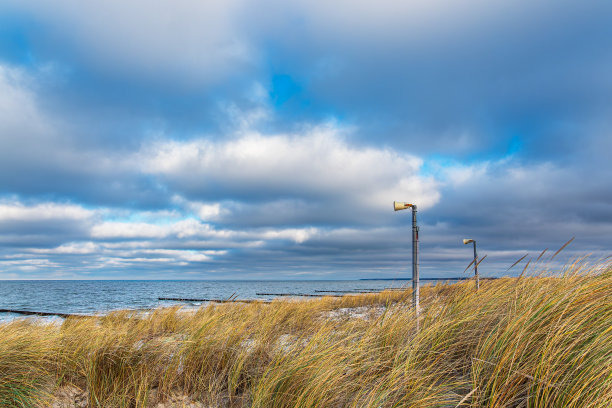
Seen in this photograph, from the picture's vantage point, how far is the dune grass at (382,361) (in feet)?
9.32

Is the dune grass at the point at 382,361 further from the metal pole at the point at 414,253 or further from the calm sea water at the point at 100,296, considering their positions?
the calm sea water at the point at 100,296

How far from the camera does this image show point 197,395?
3.96m

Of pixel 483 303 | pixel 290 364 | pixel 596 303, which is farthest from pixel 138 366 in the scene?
pixel 596 303

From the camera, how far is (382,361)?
385 cm

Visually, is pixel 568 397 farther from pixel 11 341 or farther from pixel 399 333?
pixel 11 341

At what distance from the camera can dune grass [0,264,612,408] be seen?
2842 mm

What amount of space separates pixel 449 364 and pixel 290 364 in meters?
1.57

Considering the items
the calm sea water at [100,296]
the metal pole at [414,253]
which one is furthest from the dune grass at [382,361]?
the calm sea water at [100,296]

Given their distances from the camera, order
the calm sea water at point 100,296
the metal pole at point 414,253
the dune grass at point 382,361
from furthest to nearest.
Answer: the calm sea water at point 100,296 < the metal pole at point 414,253 < the dune grass at point 382,361

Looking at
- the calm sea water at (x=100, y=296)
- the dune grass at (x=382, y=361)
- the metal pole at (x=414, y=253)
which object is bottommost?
the calm sea water at (x=100, y=296)

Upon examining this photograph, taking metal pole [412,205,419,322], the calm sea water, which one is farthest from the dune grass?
the calm sea water

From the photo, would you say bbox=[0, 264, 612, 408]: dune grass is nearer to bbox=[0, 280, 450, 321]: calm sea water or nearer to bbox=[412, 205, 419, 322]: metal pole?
bbox=[412, 205, 419, 322]: metal pole

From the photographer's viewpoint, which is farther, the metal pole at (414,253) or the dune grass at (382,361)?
the metal pole at (414,253)

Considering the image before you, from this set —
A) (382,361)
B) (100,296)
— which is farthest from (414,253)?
(100,296)
